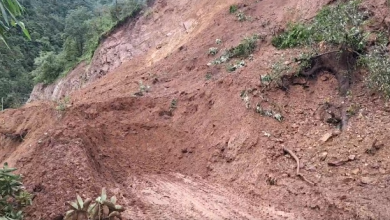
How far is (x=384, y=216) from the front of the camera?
→ 16.5 ft

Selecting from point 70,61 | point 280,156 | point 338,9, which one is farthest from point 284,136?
point 70,61

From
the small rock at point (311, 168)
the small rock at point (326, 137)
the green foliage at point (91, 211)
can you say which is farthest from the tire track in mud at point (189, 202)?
the small rock at point (326, 137)

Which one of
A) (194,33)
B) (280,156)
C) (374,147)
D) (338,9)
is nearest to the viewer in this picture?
(374,147)

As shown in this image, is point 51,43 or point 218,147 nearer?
point 218,147

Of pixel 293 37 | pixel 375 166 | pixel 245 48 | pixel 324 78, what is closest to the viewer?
pixel 375 166

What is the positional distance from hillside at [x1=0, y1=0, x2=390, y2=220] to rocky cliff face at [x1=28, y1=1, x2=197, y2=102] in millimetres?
5109

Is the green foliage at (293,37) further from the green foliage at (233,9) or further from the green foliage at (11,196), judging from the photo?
the green foliage at (11,196)

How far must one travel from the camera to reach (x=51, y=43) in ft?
138

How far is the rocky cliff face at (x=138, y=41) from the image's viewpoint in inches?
626

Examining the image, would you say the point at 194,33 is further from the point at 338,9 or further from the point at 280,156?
the point at 280,156

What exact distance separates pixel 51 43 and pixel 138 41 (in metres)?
26.9

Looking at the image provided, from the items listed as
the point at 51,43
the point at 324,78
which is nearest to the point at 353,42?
the point at 324,78

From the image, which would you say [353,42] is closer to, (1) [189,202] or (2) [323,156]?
(2) [323,156]

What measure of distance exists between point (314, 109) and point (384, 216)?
2672mm
